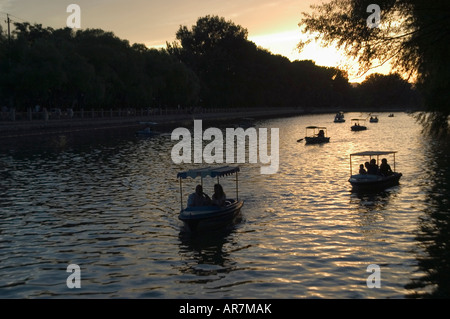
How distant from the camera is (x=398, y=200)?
29781mm

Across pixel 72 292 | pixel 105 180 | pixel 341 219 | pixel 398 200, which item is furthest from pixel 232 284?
pixel 105 180

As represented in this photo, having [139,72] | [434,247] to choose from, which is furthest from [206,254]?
[139,72]

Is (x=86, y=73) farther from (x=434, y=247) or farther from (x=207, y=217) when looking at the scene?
(x=434, y=247)

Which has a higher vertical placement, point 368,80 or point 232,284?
point 368,80

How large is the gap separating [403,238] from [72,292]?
483 inches

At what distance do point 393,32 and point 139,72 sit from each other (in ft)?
312

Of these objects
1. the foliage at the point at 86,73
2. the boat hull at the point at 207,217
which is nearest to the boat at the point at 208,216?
the boat hull at the point at 207,217

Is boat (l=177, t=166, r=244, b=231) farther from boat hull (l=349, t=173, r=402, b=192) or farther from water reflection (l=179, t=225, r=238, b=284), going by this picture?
boat hull (l=349, t=173, r=402, b=192)

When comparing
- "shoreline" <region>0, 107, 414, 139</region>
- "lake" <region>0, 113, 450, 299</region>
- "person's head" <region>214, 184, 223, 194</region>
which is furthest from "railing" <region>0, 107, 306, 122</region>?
"person's head" <region>214, 184, 223, 194</region>

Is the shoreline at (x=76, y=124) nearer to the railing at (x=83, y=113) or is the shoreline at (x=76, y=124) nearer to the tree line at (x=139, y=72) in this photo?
the railing at (x=83, y=113)

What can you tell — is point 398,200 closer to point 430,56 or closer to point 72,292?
point 430,56

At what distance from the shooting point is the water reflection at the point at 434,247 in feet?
51.6

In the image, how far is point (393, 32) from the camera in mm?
21516
